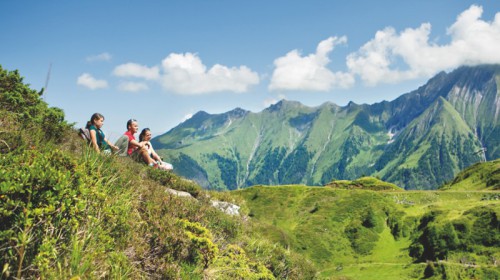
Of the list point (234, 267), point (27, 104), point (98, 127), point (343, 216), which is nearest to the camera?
point (234, 267)

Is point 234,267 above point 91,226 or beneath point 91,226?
beneath

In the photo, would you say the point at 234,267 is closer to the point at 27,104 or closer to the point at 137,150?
the point at 137,150

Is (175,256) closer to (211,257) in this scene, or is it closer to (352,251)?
(211,257)

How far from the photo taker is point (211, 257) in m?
7.52

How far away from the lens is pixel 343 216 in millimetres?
76125

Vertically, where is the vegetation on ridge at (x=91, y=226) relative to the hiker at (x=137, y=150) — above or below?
below

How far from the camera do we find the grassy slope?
60281 mm

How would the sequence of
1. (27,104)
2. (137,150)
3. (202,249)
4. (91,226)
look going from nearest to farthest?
1. (91,226)
2. (202,249)
3. (137,150)
4. (27,104)

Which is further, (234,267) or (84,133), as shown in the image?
(84,133)

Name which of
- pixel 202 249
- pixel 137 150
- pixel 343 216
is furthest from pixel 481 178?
pixel 202 249

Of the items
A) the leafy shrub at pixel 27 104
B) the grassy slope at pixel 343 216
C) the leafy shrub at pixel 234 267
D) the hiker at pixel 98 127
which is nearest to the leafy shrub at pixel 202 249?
the leafy shrub at pixel 234 267

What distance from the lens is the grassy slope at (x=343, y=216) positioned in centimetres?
6028

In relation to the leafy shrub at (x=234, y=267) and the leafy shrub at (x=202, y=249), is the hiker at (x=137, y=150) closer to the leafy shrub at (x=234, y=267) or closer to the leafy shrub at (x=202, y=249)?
the leafy shrub at (x=234, y=267)

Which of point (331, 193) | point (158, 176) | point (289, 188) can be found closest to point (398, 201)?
point (331, 193)
